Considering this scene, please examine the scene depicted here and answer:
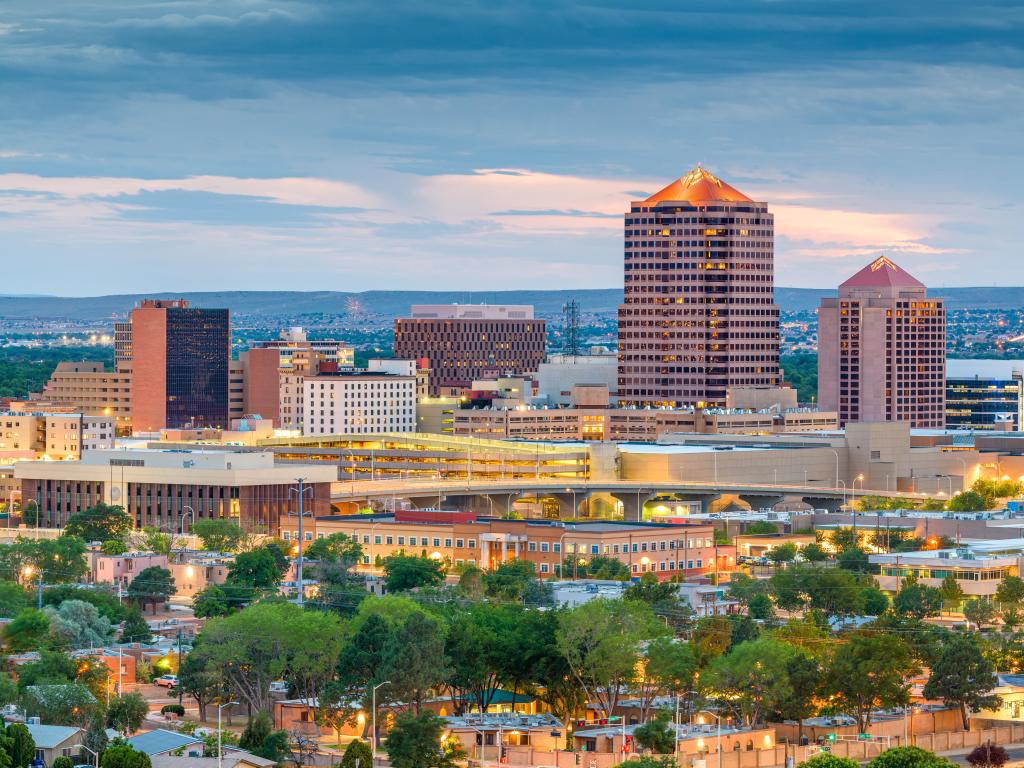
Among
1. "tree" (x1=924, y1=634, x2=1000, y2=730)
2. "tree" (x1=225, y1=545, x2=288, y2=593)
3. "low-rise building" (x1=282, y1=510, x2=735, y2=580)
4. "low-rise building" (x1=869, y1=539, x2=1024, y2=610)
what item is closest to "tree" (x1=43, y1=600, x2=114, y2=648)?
"tree" (x1=225, y1=545, x2=288, y2=593)

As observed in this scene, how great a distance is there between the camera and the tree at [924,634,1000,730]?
11531 cm

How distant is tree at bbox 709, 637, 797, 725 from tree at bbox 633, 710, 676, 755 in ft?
19.9

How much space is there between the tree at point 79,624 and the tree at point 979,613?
147ft

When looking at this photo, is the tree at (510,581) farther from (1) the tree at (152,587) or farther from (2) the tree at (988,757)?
(2) the tree at (988,757)

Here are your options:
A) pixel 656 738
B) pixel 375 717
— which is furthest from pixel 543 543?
pixel 656 738

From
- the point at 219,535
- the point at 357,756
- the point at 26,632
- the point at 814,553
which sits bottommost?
the point at 357,756

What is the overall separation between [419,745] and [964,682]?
26924 millimetres

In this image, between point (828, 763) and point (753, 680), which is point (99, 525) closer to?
point (753, 680)

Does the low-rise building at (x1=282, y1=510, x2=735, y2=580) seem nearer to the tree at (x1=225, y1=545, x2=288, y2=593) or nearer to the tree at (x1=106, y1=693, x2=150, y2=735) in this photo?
the tree at (x1=225, y1=545, x2=288, y2=593)

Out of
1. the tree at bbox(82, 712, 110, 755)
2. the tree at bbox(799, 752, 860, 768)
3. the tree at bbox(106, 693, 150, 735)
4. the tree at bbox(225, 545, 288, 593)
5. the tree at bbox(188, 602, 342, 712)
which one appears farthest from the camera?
the tree at bbox(225, 545, 288, 593)

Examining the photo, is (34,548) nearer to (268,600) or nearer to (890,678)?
(268,600)

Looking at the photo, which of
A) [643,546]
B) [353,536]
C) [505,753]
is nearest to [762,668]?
[505,753]

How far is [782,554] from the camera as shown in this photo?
173m

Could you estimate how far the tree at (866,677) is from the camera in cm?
11262
